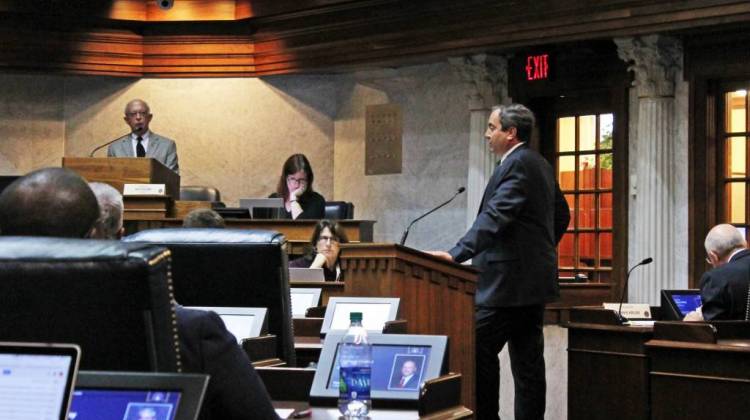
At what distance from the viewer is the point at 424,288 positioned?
5.54 m

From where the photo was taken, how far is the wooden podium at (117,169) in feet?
29.8

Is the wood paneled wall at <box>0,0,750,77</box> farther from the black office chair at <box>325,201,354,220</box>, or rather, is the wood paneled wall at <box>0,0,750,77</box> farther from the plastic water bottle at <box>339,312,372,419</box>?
the plastic water bottle at <box>339,312,372,419</box>

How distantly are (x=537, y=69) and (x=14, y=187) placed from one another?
918cm

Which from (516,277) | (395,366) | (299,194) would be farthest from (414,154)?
(395,366)

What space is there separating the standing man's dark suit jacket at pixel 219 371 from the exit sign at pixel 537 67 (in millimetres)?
8925

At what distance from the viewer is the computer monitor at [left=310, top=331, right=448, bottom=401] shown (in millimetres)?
3496

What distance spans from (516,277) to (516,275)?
0.01m

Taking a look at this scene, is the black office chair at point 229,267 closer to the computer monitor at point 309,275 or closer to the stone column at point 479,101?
the computer monitor at point 309,275

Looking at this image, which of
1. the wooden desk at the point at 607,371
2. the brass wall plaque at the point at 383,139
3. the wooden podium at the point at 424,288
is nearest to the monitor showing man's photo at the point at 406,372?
the wooden podium at the point at 424,288

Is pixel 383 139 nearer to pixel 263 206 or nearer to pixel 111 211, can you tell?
pixel 263 206

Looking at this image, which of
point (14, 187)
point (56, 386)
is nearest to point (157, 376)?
point (56, 386)

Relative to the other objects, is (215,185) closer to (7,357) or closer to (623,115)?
(623,115)

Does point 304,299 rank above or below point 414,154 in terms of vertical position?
below

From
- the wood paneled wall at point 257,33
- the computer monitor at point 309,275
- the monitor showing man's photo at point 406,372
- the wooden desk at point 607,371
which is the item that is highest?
the wood paneled wall at point 257,33
